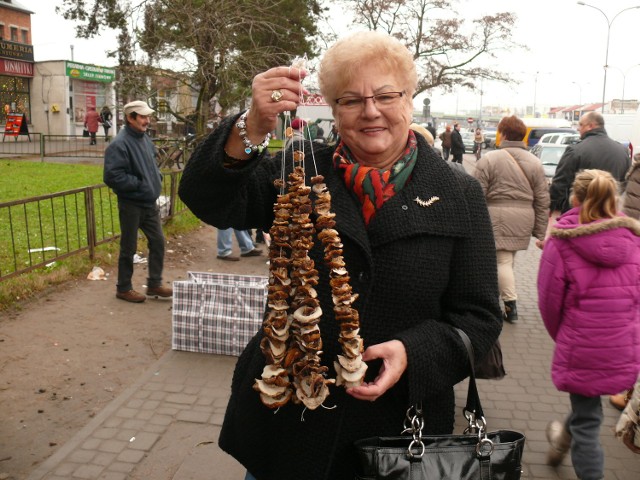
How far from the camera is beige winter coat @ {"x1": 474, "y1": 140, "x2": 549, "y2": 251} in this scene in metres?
6.91

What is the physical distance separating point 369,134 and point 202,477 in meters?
2.80

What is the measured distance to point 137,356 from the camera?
5.85 meters

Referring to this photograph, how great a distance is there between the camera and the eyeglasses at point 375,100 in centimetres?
191

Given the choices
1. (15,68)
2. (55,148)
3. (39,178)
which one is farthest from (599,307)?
(15,68)

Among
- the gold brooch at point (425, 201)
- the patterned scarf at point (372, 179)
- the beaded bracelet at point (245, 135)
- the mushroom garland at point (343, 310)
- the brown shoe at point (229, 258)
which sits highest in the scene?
the beaded bracelet at point (245, 135)

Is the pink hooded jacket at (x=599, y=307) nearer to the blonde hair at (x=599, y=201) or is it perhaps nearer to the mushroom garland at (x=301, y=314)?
the blonde hair at (x=599, y=201)

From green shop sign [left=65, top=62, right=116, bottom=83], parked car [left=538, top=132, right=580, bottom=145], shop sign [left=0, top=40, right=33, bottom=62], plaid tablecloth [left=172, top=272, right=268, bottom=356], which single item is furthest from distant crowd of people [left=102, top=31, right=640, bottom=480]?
shop sign [left=0, top=40, right=33, bottom=62]

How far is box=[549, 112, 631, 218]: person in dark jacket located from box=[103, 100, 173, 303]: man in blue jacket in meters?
4.88

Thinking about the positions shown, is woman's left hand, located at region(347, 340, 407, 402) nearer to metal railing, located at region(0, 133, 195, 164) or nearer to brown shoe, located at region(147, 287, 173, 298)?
brown shoe, located at region(147, 287, 173, 298)

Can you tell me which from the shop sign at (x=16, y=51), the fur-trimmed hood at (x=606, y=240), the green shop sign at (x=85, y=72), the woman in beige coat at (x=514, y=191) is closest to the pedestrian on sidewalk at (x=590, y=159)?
the woman in beige coat at (x=514, y=191)

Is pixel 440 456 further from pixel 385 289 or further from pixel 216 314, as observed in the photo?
pixel 216 314

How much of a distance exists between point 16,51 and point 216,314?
37.9 meters

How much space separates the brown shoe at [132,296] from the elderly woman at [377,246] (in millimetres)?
5452

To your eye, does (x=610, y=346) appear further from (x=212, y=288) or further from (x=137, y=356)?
(x=137, y=356)
